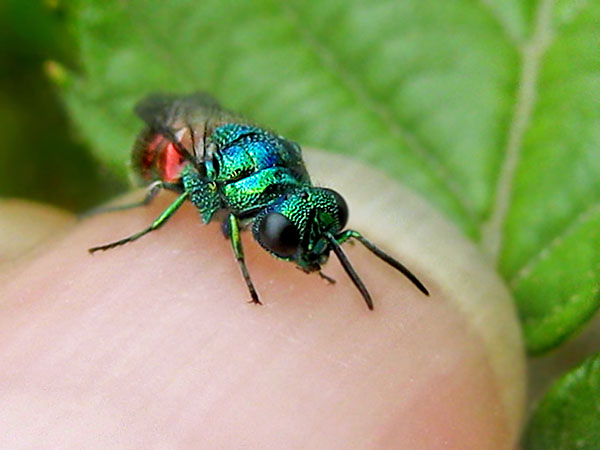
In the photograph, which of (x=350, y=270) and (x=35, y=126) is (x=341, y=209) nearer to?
(x=350, y=270)

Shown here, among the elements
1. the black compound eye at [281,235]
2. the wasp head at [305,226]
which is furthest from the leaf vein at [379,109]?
the black compound eye at [281,235]

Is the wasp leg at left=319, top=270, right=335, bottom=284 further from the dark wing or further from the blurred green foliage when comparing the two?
the blurred green foliage

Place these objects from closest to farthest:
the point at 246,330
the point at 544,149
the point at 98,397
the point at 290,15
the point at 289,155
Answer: the point at 98,397 → the point at 246,330 → the point at 289,155 → the point at 544,149 → the point at 290,15

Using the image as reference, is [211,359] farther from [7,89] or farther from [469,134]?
[7,89]

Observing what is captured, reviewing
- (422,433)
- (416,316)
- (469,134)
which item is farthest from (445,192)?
(422,433)

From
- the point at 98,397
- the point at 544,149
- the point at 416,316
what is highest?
the point at 544,149

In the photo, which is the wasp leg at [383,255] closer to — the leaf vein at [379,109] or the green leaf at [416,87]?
the green leaf at [416,87]
